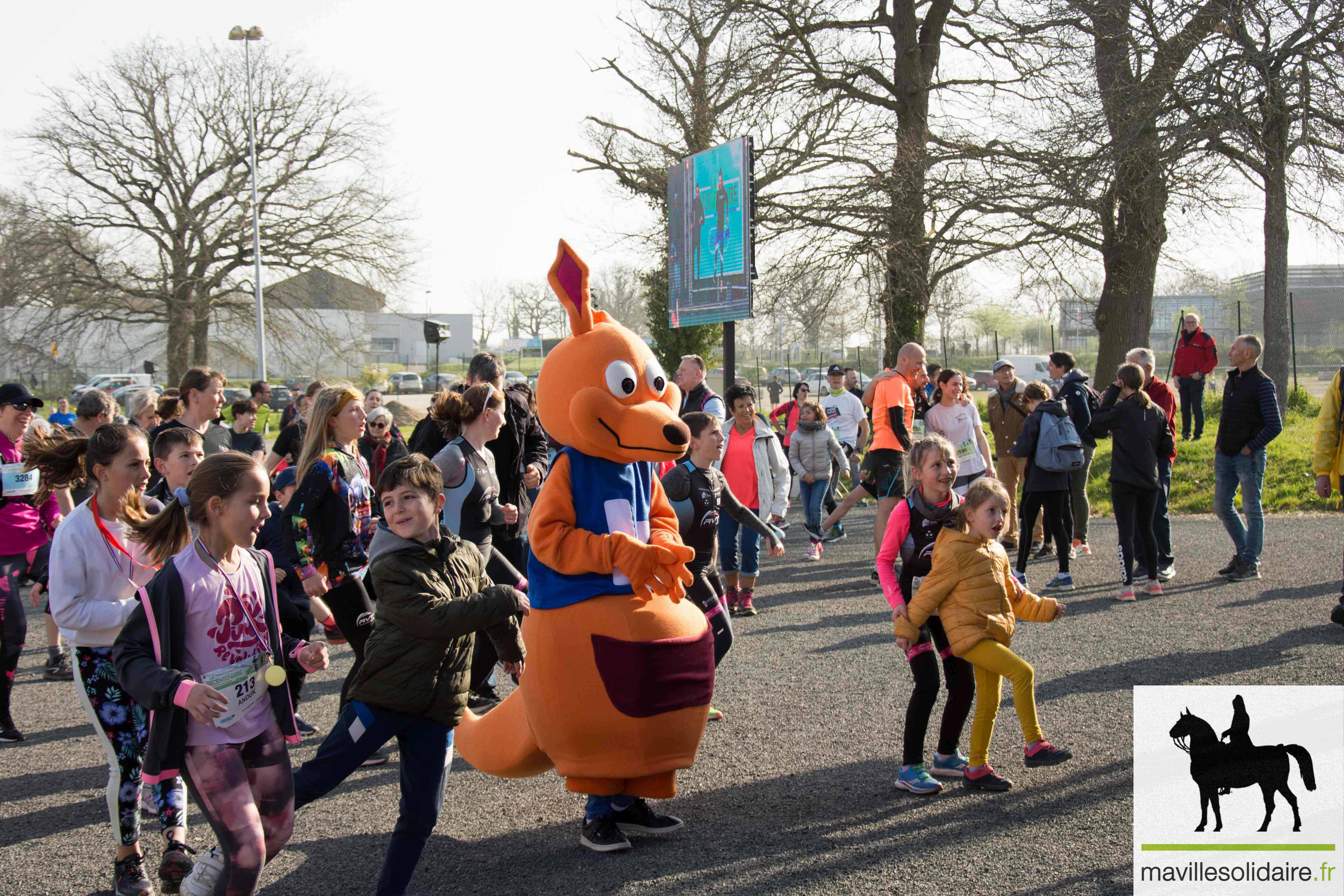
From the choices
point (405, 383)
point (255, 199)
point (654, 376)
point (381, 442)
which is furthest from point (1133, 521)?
point (405, 383)

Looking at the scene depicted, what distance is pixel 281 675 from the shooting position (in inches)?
124

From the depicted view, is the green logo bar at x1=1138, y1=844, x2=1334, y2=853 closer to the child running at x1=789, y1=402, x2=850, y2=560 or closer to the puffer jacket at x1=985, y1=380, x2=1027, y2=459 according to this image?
the puffer jacket at x1=985, y1=380, x2=1027, y2=459

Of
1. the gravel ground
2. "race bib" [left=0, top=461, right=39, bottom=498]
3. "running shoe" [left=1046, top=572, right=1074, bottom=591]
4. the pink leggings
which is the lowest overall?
the gravel ground

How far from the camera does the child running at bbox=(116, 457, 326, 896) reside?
2967mm

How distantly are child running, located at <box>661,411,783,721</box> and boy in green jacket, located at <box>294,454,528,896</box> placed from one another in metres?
1.78

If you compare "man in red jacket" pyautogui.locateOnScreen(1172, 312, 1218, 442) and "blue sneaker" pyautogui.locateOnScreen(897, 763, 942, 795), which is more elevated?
"man in red jacket" pyautogui.locateOnScreen(1172, 312, 1218, 442)

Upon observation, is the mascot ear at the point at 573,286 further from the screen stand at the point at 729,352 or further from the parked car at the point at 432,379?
the parked car at the point at 432,379

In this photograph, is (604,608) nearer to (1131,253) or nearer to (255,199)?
(1131,253)

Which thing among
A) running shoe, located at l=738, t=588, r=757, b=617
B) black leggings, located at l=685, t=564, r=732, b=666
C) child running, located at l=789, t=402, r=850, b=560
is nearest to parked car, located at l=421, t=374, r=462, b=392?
child running, located at l=789, t=402, r=850, b=560

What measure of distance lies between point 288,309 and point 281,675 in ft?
95.4

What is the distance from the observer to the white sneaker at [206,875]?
296 cm

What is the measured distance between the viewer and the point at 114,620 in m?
3.79

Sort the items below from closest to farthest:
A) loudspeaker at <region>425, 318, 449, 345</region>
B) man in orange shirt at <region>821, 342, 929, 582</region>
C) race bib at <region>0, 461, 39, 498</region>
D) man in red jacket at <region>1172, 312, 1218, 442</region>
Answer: race bib at <region>0, 461, 39, 498</region> < man in orange shirt at <region>821, 342, 929, 582</region> < man in red jacket at <region>1172, 312, 1218, 442</region> < loudspeaker at <region>425, 318, 449, 345</region>

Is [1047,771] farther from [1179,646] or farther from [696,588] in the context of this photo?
[1179,646]
